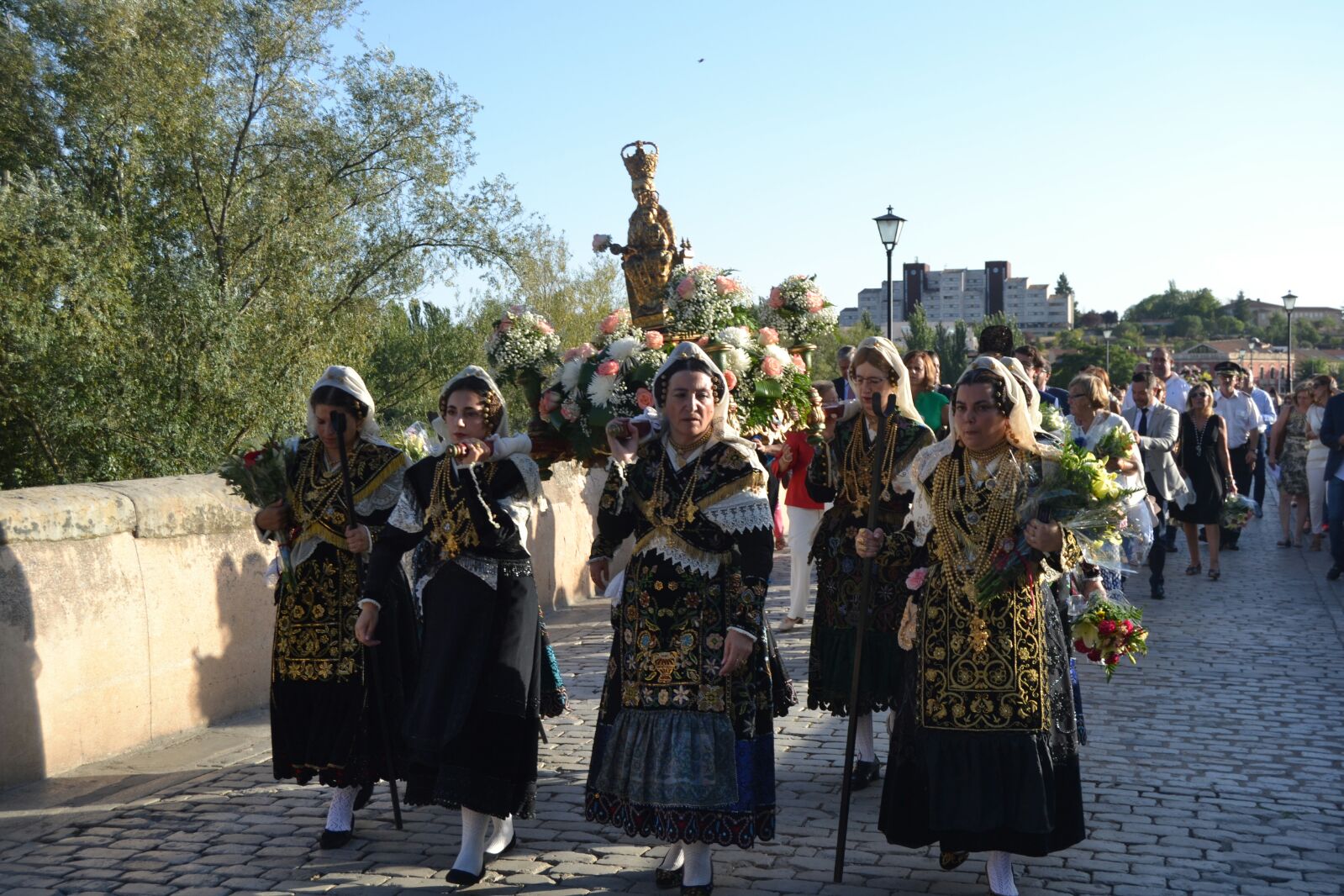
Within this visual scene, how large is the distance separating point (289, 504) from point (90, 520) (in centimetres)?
159

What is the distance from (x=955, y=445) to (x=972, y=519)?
0.31 meters

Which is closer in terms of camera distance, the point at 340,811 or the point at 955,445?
the point at 955,445

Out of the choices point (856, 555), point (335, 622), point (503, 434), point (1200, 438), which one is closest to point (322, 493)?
point (335, 622)

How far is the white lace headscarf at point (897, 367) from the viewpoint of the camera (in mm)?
6332

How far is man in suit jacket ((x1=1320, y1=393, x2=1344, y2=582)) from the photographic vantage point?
1284 centimetres

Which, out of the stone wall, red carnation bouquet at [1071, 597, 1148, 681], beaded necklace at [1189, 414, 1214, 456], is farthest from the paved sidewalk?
beaded necklace at [1189, 414, 1214, 456]

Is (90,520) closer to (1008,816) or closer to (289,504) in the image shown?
(289,504)

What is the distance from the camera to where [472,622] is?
5.27 m

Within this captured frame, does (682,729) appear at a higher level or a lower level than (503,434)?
lower

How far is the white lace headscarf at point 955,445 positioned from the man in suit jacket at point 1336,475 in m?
8.94

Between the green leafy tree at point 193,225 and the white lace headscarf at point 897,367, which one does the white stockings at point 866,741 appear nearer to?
the white lace headscarf at point 897,367

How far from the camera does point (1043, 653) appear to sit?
16.0 feet

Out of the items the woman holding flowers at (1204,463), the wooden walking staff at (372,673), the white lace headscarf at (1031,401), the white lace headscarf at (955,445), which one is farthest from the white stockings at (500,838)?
the woman holding flowers at (1204,463)

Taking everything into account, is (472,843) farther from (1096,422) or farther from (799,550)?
(799,550)
